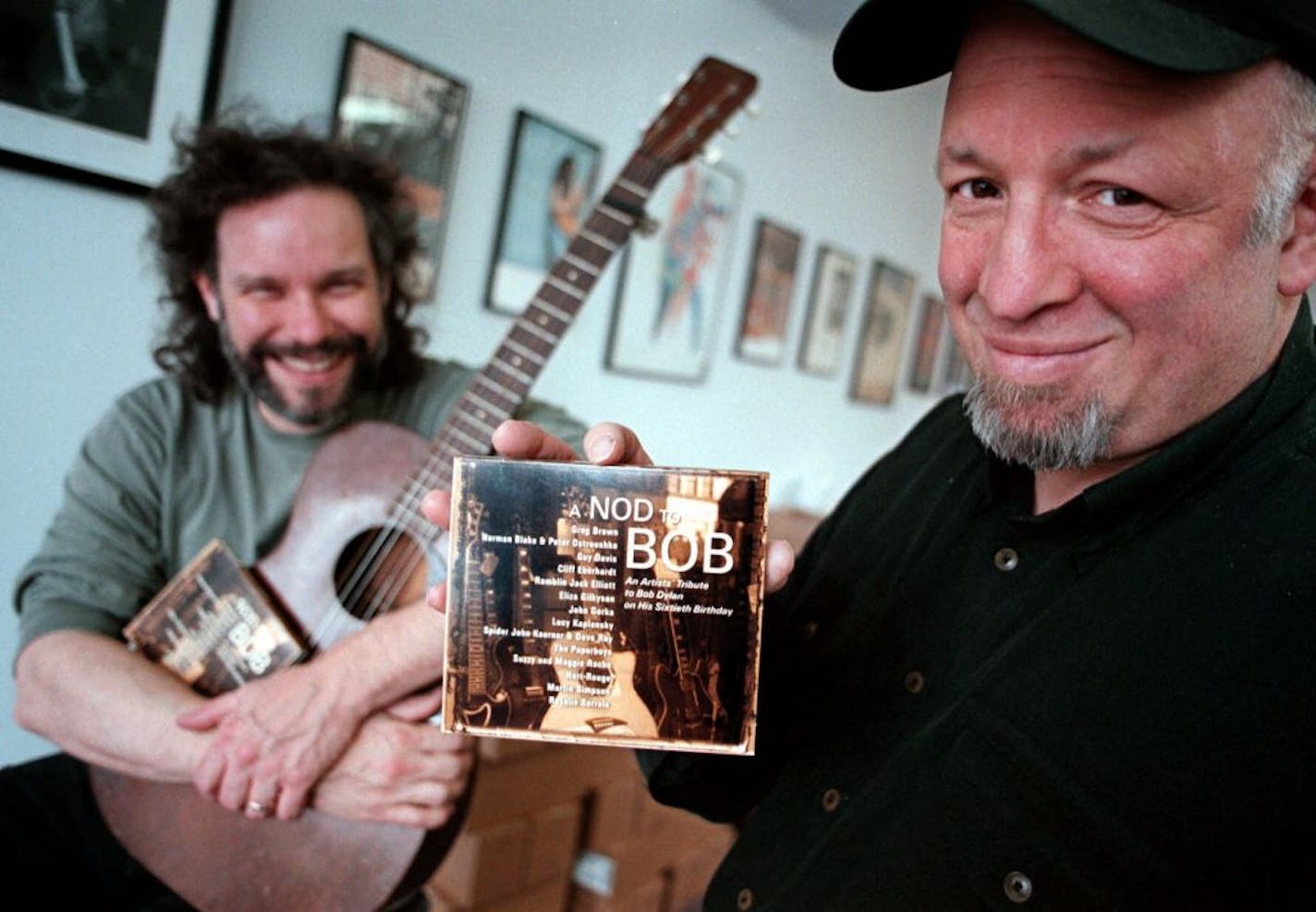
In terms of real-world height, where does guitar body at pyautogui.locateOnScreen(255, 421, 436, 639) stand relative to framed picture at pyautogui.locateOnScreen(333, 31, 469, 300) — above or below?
below

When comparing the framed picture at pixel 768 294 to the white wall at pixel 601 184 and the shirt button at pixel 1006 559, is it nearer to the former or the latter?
the white wall at pixel 601 184

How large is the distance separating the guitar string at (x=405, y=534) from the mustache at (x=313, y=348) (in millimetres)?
231

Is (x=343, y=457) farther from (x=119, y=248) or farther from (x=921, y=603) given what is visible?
(x=921, y=603)

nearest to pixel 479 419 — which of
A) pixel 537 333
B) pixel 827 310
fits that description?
pixel 537 333

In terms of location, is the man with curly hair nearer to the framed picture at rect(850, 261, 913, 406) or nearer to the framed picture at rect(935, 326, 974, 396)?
the framed picture at rect(850, 261, 913, 406)

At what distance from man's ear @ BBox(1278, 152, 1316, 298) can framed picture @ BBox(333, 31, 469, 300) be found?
1281mm

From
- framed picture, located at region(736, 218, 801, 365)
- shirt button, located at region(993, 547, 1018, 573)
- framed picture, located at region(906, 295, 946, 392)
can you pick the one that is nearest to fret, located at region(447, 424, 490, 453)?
shirt button, located at region(993, 547, 1018, 573)

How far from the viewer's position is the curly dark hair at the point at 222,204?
4.39 feet

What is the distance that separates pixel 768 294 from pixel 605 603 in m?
2.34

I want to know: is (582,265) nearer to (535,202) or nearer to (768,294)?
(535,202)

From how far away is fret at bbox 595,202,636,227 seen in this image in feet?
3.97

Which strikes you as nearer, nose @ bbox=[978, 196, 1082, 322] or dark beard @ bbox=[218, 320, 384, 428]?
nose @ bbox=[978, 196, 1082, 322]

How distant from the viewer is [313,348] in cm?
134

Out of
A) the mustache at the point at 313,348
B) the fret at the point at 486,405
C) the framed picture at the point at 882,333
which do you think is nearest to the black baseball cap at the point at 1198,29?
the fret at the point at 486,405
